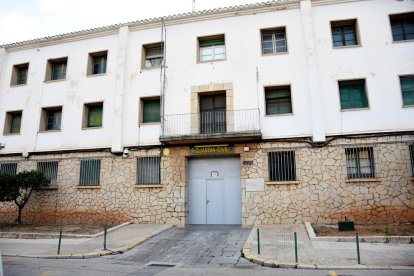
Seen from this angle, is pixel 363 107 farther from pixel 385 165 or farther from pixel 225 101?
pixel 225 101

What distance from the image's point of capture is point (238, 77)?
1370 centimetres

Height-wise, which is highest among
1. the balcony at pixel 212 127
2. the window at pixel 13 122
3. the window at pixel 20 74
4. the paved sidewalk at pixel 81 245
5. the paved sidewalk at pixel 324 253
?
the window at pixel 20 74

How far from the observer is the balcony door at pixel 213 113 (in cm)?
1362

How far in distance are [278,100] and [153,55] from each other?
6.80 meters

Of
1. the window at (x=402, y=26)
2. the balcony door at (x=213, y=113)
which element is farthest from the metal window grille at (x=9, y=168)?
the window at (x=402, y=26)

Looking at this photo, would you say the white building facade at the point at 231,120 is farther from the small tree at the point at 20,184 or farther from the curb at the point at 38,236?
the curb at the point at 38,236

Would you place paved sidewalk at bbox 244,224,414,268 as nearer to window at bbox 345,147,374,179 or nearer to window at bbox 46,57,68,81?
window at bbox 345,147,374,179

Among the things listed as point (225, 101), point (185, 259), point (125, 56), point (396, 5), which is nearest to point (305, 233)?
point (185, 259)

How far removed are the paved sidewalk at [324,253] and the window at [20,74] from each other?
51.9 feet

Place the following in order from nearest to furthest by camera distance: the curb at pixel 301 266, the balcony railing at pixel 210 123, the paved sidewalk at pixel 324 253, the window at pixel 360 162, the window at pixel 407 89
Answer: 1. the curb at pixel 301 266
2. the paved sidewalk at pixel 324 253
3. the window at pixel 360 162
4. the window at pixel 407 89
5. the balcony railing at pixel 210 123

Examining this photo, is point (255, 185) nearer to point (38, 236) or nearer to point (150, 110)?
point (150, 110)

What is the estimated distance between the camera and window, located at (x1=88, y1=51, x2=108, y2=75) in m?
16.0

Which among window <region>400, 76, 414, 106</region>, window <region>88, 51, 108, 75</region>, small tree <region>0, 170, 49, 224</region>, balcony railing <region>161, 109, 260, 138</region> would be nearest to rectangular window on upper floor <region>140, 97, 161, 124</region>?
balcony railing <region>161, 109, 260, 138</region>

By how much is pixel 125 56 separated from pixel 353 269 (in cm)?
1334
